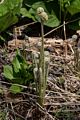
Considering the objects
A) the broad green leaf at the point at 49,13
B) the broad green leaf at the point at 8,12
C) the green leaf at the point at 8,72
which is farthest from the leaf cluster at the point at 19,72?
the broad green leaf at the point at 49,13

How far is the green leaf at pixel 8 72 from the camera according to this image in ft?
6.89

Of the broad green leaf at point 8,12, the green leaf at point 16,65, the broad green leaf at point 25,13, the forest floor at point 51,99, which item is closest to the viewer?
the forest floor at point 51,99

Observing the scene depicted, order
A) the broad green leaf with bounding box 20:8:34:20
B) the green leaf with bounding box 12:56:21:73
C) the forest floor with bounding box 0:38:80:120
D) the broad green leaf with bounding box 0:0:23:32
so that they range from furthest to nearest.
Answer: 1. the broad green leaf with bounding box 20:8:34:20
2. the broad green leaf with bounding box 0:0:23:32
3. the green leaf with bounding box 12:56:21:73
4. the forest floor with bounding box 0:38:80:120

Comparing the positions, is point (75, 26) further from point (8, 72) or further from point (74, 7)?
point (8, 72)

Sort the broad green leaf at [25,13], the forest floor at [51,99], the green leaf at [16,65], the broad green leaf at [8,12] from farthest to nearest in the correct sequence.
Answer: the broad green leaf at [25,13], the broad green leaf at [8,12], the green leaf at [16,65], the forest floor at [51,99]

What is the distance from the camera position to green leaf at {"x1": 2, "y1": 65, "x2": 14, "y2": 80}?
2.10 metres

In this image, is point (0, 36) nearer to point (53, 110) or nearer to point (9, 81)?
point (9, 81)

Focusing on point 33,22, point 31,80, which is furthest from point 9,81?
point 33,22

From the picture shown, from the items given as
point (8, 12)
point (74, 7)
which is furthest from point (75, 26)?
point (8, 12)

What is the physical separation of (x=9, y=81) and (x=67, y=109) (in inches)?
13.2

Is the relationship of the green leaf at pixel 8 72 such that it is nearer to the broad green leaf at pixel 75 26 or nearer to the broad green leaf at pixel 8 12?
the broad green leaf at pixel 8 12

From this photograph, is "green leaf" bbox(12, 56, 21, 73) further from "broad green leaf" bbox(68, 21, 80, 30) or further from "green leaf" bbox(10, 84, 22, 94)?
"broad green leaf" bbox(68, 21, 80, 30)

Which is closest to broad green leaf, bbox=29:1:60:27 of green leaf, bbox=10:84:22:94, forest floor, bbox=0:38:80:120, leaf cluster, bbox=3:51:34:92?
forest floor, bbox=0:38:80:120

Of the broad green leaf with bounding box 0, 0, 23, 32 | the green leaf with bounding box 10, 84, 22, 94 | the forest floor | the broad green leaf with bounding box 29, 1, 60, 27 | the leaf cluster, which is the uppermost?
the broad green leaf with bounding box 0, 0, 23, 32
